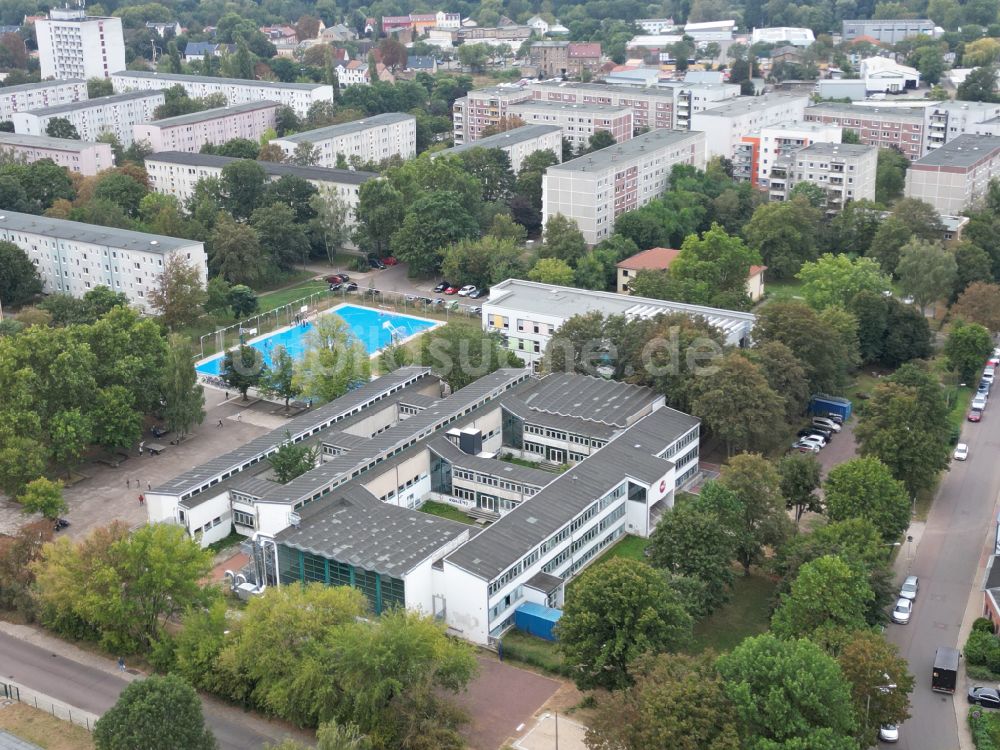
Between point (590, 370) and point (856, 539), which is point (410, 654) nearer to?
point (856, 539)

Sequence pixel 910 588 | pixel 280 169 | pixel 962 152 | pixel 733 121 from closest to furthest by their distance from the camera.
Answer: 1. pixel 910 588
2. pixel 280 169
3. pixel 962 152
4. pixel 733 121

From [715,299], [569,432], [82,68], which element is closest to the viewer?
[569,432]

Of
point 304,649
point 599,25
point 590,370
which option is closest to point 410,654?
point 304,649

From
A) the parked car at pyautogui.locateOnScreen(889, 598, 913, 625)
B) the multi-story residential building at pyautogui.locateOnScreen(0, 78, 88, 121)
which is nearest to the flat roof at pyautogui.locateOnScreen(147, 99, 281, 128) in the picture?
the multi-story residential building at pyautogui.locateOnScreen(0, 78, 88, 121)

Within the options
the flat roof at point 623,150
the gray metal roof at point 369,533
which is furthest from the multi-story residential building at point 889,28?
the gray metal roof at point 369,533

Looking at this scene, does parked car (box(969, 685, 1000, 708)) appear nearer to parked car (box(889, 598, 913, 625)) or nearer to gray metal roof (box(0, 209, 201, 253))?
parked car (box(889, 598, 913, 625))

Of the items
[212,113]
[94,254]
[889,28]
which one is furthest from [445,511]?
[889,28]

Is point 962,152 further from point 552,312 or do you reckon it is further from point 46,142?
point 46,142
